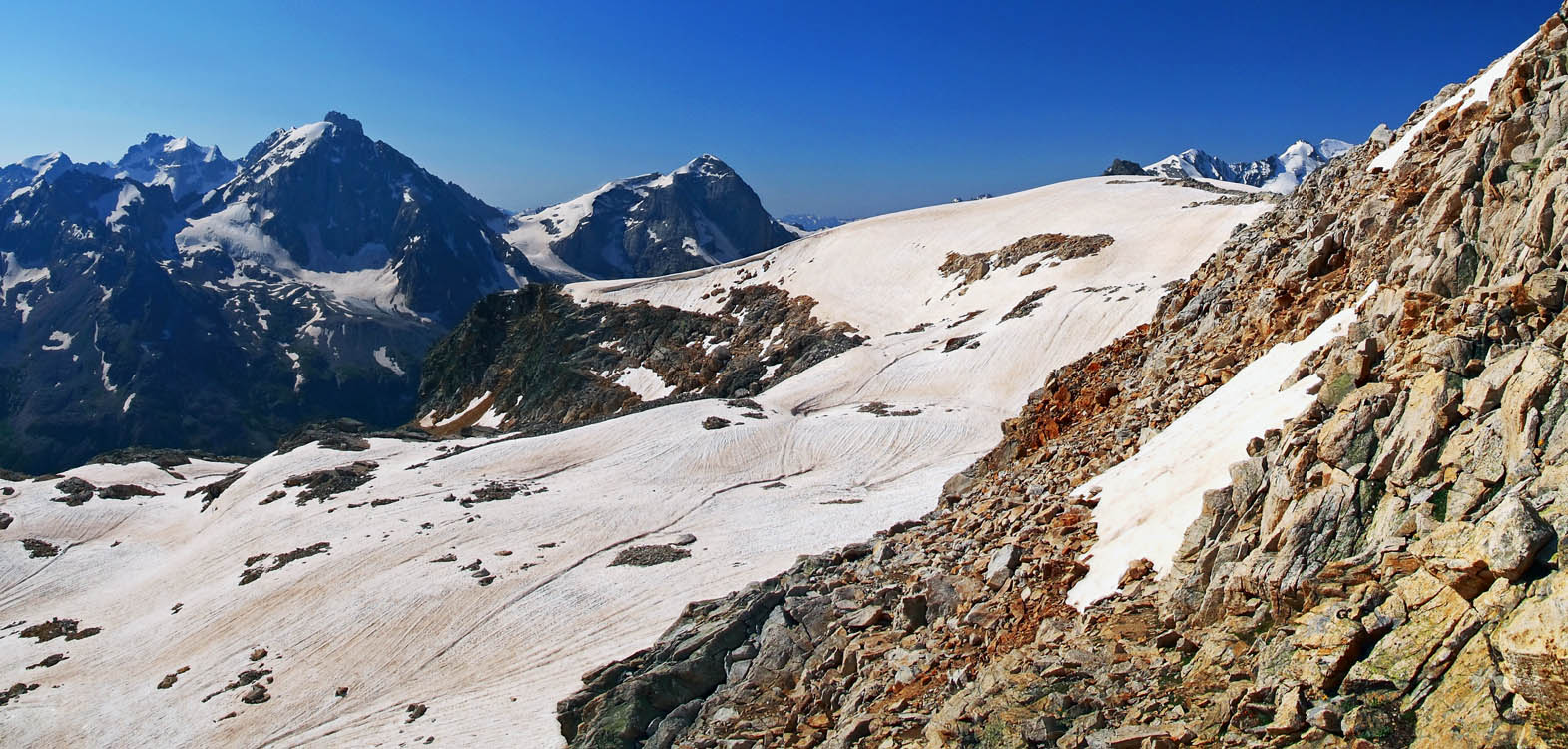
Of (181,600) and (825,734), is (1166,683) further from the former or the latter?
(181,600)

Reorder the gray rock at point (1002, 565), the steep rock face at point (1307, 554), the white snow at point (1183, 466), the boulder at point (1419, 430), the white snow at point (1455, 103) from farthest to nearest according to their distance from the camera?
the white snow at point (1455, 103) < the gray rock at point (1002, 565) < the white snow at point (1183, 466) < the boulder at point (1419, 430) < the steep rock face at point (1307, 554)

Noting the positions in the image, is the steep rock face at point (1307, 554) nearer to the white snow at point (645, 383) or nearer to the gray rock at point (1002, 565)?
the gray rock at point (1002, 565)

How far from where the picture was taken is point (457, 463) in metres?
47.1

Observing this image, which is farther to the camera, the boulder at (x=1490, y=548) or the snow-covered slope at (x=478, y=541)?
the snow-covered slope at (x=478, y=541)

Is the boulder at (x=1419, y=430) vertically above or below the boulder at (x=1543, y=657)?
above

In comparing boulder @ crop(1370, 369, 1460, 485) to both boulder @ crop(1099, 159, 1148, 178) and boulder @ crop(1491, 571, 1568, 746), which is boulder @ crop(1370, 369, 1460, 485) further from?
boulder @ crop(1099, 159, 1148, 178)

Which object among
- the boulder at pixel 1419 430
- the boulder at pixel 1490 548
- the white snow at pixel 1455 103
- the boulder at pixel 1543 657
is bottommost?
the boulder at pixel 1543 657

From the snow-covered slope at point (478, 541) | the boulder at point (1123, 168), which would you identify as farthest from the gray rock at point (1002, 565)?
the boulder at point (1123, 168)

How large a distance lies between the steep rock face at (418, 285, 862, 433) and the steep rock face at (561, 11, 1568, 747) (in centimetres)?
4668

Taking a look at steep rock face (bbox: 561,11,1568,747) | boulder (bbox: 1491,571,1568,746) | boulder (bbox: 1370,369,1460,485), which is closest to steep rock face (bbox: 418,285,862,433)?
steep rock face (bbox: 561,11,1568,747)

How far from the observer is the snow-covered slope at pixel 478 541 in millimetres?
27672

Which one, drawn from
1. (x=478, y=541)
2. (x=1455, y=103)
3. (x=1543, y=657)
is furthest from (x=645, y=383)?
(x=1543, y=657)

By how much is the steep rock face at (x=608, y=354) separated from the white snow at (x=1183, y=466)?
4873 centimetres

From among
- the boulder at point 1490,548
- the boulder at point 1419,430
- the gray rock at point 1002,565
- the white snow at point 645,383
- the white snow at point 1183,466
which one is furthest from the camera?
the white snow at point 645,383
